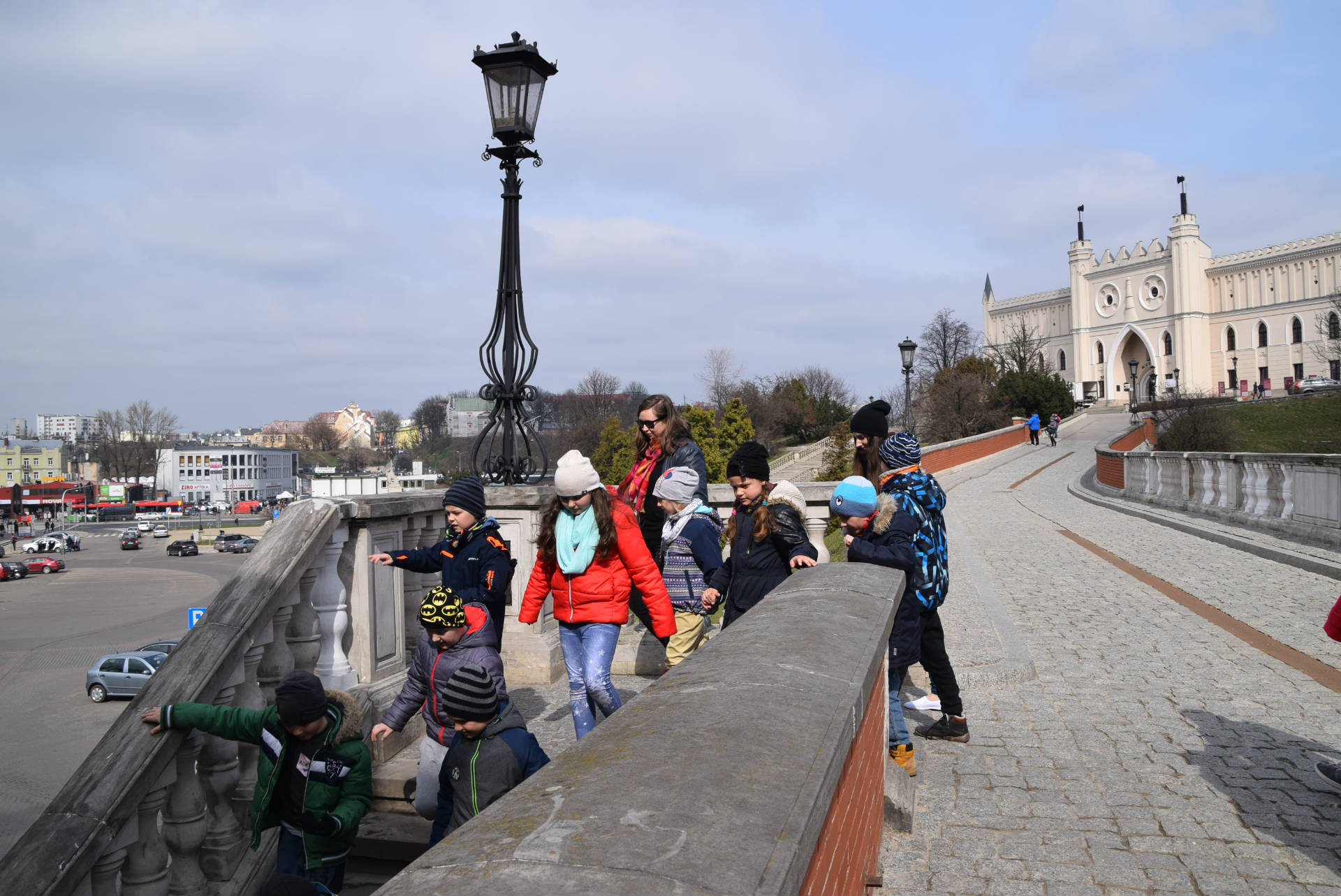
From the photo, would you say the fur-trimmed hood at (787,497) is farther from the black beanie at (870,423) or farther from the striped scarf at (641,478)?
the striped scarf at (641,478)

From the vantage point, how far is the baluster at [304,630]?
4176 millimetres

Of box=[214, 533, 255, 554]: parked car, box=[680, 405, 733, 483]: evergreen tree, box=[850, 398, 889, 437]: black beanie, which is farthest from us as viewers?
box=[214, 533, 255, 554]: parked car

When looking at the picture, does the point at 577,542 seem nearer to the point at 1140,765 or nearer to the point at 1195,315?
the point at 1140,765

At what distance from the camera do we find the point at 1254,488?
14.5m

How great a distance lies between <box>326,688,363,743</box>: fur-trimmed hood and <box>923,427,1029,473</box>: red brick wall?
2664 cm

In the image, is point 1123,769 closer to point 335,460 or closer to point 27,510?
point 27,510

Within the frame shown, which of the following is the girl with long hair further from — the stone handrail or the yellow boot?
the stone handrail

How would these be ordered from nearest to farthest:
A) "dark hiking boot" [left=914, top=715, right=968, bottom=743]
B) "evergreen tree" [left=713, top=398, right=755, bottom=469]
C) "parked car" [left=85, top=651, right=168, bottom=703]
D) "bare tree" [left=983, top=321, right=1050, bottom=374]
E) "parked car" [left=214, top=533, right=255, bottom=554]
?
"dark hiking boot" [left=914, top=715, right=968, bottom=743] → "parked car" [left=85, top=651, right=168, bottom=703] → "evergreen tree" [left=713, top=398, right=755, bottom=469] → "parked car" [left=214, top=533, right=255, bottom=554] → "bare tree" [left=983, top=321, right=1050, bottom=374]

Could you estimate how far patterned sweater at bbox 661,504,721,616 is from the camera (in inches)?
196

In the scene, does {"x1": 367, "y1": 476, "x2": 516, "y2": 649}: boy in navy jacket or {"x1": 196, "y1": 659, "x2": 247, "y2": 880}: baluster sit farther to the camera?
{"x1": 367, "y1": 476, "x2": 516, "y2": 649}: boy in navy jacket

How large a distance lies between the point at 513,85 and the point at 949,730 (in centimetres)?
517

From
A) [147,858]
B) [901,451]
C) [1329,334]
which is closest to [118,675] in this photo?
[147,858]

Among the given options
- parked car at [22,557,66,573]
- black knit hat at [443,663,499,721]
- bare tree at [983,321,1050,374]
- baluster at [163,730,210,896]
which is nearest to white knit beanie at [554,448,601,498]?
black knit hat at [443,663,499,721]

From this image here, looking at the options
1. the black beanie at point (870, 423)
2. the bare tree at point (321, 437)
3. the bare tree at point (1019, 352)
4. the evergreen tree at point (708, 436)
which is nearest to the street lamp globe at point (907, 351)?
the evergreen tree at point (708, 436)
